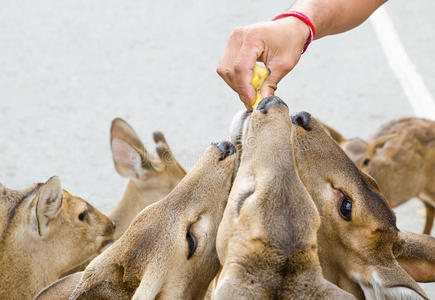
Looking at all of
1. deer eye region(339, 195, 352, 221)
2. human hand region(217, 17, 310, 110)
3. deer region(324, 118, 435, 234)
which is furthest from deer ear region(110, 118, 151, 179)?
deer eye region(339, 195, 352, 221)

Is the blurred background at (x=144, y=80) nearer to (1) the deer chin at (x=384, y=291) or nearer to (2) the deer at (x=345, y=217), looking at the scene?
(2) the deer at (x=345, y=217)

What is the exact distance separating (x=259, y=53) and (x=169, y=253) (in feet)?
3.56

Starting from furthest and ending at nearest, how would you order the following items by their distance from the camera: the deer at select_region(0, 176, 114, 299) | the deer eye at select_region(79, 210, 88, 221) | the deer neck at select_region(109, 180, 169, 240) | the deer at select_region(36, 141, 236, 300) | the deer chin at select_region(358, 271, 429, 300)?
the deer neck at select_region(109, 180, 169, 240)
the deer eye at select_region(79, 210, 88, 221)
the deer at select_region(0, 176, 114, 299)
the deer at select_region(36, 141, 236, 300)
the deer chin at select_region(358, 271, 429, 300)

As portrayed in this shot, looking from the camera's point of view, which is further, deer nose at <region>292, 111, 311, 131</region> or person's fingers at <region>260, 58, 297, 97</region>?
person's fingers at <region>260, 58, 297, 97</region>

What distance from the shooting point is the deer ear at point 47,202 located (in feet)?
11.2

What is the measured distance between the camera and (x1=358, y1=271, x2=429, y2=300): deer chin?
8.58ft

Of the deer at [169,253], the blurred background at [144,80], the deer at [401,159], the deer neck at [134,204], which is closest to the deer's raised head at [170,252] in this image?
the deer at [169,253]

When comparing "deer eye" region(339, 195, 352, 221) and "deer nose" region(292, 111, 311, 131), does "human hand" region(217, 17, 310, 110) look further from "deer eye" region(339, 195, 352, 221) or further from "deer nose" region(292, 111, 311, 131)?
"deer eye" region(339, 195, 352, 221)

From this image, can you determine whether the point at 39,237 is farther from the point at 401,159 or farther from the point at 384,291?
the point at 401,159

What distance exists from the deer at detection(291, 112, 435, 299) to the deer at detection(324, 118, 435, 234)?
173cm

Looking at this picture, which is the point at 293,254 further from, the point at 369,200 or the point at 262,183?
the point at 369,200

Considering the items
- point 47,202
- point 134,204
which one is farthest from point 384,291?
point 134,204

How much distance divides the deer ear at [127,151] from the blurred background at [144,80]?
1.09 m

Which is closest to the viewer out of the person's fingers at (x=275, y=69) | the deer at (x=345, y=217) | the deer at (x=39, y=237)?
the deer at (x=345, y=217)
